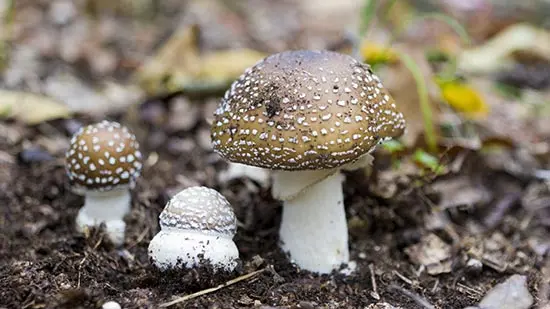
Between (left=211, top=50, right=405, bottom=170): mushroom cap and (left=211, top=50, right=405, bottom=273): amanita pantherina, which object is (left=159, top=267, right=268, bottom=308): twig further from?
(left=211, top=50, right=405, bottom=170): mushroom cap

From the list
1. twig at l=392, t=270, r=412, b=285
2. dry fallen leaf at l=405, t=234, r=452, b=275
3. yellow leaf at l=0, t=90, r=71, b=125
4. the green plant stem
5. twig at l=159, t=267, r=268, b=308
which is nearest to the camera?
twig at l=159, t=267, r=268, b=308

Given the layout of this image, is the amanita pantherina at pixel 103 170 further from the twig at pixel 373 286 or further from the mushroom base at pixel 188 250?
the twig at pixel 373 286

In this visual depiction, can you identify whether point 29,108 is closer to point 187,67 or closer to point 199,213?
point 187,67

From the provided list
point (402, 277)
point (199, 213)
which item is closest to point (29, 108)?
point (199, 213)

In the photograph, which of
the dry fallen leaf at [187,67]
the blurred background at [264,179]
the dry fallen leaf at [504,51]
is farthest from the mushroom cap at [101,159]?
the dry fallen leaf at [504,51]

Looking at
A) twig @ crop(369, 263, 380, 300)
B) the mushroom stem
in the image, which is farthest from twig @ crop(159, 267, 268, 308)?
twig @ crop(369, 263, 380, 300)
